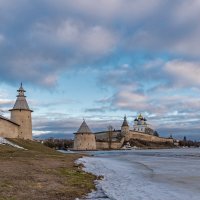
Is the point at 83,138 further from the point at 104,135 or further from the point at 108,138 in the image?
the point at 104,135

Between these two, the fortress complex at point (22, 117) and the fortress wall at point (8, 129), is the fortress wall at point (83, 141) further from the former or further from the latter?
the fortress wall at point (8, 129)

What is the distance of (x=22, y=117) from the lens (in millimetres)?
59812

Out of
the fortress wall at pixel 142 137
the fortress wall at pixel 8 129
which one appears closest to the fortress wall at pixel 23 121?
the fortress wall at pixel 8 129

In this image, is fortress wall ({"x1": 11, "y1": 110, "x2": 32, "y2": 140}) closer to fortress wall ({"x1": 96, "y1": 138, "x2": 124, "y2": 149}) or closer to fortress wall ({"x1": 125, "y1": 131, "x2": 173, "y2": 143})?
fortress wall ({"x1": 96, "y1": 138, "x2": 124, "y2": 149})

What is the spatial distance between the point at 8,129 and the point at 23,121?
6.58 meters

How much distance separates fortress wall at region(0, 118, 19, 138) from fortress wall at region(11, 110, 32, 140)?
11.1ft

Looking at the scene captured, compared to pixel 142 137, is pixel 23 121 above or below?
below

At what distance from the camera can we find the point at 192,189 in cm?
1276

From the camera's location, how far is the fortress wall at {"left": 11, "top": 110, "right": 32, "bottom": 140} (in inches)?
2329

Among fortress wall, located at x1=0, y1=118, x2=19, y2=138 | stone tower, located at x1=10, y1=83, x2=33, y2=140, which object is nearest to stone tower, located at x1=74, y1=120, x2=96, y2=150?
stone tower, located at x1=10, y1=83, x2=33, y2=140

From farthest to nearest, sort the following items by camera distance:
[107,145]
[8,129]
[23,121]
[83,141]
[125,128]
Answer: [125,128], [107,145], [83,141], [23,121], [8,129]

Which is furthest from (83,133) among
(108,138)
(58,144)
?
(108,138)

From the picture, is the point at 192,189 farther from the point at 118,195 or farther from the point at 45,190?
the point at 45,190

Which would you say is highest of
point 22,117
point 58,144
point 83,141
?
point 22,117
